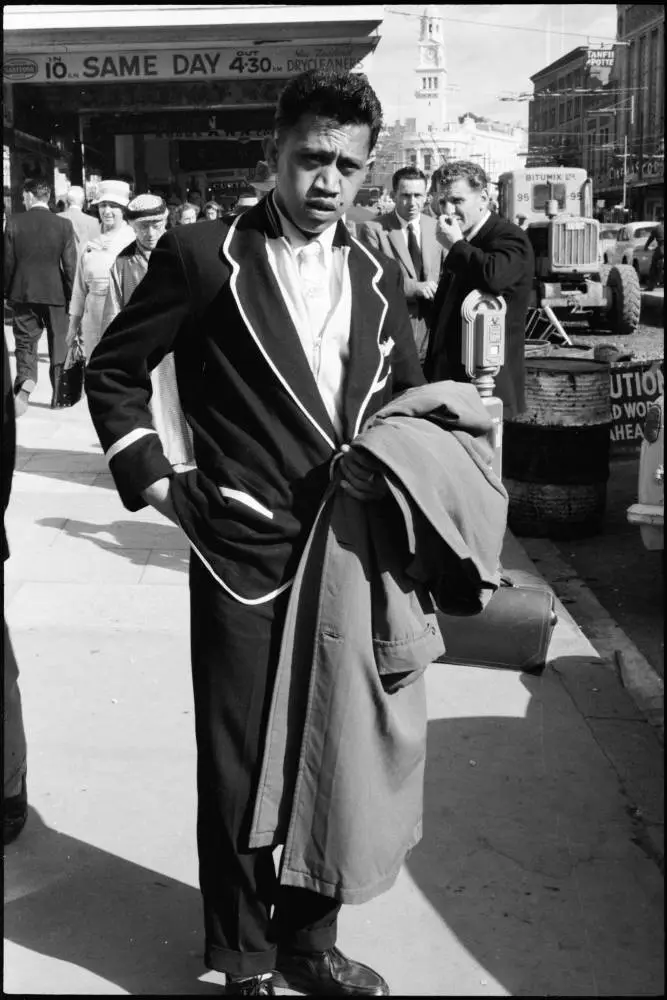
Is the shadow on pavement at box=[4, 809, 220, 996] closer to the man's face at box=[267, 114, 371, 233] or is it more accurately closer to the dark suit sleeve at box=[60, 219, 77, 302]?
the man's face at box=[267, 114, 371, 233]

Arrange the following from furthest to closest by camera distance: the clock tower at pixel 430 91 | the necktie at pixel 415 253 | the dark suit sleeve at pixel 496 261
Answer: the clock tower at pixel 430 91
the necktie at pixel 415 253
the dark suit sleeve at pixel 496 261

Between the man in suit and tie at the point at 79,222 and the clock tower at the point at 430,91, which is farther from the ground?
the clock tower at the point at 430,91

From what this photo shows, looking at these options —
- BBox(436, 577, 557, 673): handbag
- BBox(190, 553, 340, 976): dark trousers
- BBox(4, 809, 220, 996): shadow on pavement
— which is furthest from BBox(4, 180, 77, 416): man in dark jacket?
BBox(190, 553, 340, 976): dark trousers

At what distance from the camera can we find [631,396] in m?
8.93

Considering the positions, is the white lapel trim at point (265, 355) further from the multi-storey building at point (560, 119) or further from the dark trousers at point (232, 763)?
the multi-storey building at point (560, 119)

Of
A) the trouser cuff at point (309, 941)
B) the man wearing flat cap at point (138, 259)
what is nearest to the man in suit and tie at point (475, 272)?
the man wearing flat cap at point (138, 259)

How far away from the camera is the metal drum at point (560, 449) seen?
23.2ft

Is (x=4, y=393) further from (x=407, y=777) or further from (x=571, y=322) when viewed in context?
(x=571, y=322)

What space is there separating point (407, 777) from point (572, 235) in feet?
60.5

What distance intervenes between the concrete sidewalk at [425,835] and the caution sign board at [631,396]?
3771mm

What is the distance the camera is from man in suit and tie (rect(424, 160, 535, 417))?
6039mm

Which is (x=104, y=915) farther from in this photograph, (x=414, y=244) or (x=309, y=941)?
(x=414, y=244)

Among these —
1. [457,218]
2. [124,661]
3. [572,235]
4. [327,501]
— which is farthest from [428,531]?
[572,235]

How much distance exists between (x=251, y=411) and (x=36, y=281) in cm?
908
